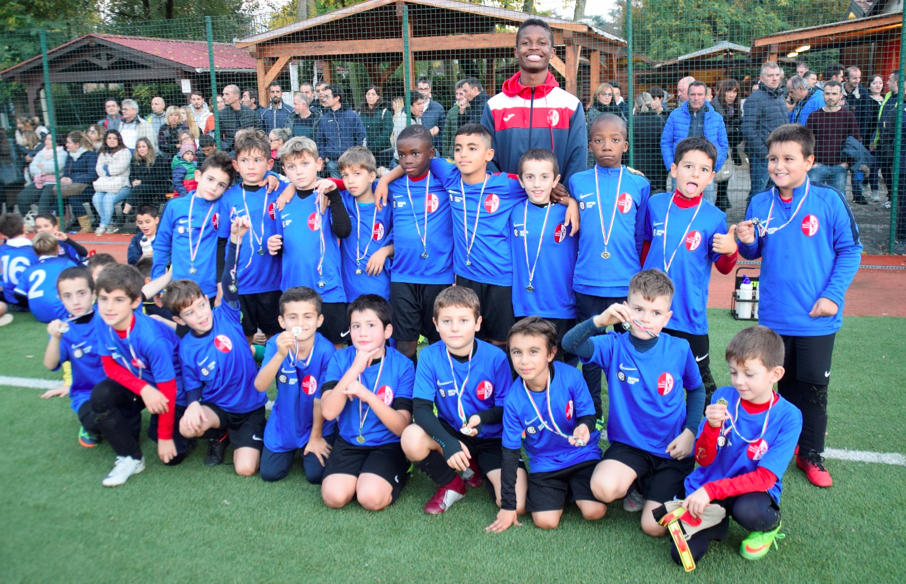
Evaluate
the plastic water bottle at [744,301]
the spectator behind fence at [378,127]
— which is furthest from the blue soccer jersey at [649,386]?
the spectator behind fence at [378,127]

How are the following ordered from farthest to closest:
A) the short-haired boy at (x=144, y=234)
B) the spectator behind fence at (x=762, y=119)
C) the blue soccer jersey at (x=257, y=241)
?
the spectator behind fence at (x=762, y=119) < the short-haired boy at (x=144, y=234) < the blue soccer jersey at (x=257, y=241)

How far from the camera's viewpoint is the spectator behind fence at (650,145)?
9008 millimetres

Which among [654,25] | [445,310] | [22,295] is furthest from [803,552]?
[654,25]

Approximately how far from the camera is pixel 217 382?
403 cm

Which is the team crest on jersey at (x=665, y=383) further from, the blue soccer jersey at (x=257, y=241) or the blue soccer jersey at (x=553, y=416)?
the blue soccer jersey at (x=257, y=241)

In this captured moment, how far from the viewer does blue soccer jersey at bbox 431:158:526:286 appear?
13.7ft

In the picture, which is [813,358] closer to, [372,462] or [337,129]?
[372,462]

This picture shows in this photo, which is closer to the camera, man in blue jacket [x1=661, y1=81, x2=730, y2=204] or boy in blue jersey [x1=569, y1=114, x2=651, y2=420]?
boy in blue jersey [x1=569, y1=114, x2=651, y2=420]

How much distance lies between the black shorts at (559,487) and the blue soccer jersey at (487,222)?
1.29 meters

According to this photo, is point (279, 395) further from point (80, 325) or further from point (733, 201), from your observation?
point (733, 201)

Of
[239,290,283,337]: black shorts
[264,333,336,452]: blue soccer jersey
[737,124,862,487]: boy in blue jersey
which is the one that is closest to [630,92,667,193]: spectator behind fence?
[737,124,862,487]: boy in blue jersey

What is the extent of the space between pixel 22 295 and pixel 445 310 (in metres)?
6.02

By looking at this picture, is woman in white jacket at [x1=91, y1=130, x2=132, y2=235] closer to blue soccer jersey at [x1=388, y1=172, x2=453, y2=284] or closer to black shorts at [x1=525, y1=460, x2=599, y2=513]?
blue soccer jersey at [x1=388, y1=172, x2=453, y2=284]

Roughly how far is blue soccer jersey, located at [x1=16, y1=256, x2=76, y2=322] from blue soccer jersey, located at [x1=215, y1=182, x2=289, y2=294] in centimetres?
270
